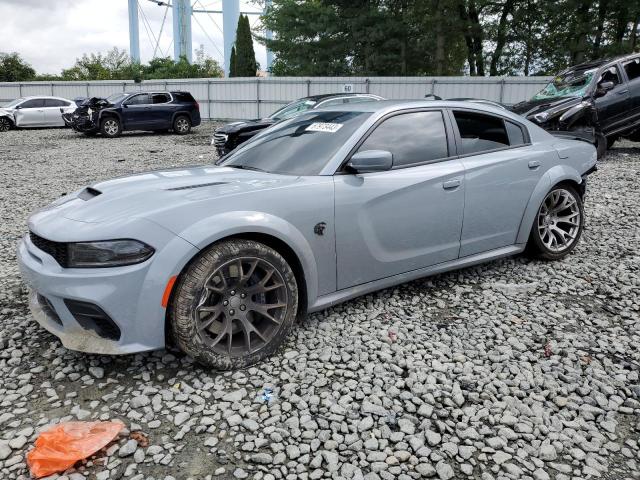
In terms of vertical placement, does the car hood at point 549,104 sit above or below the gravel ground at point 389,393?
above

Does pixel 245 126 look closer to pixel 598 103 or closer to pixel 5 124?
pixel 598 103

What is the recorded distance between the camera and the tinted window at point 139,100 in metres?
18.1

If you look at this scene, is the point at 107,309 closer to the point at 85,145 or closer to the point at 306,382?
the point at 306,382

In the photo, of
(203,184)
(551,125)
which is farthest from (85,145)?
(203,184)

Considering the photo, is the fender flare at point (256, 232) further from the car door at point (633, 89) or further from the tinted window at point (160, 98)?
the tinted window at point (160, 98)

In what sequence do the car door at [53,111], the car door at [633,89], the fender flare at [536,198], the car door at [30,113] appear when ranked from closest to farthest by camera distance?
the fender flare at [536,198] < the car door at [633,89] < the car door at [30,113] < the car door at [53,111]

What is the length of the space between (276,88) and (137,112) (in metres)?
7.11

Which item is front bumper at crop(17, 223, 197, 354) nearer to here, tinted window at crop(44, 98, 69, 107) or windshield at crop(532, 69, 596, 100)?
windshield at crop(532, 69, 596, 100)

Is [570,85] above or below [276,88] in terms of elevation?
below

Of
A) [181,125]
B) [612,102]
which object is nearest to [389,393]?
[612,102]

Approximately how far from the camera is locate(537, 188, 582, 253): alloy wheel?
14.7 ft

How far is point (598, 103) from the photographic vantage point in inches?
387

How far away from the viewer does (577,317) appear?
359 cm

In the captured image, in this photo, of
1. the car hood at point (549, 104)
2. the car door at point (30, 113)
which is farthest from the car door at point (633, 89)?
the car door at point (30, 113)
